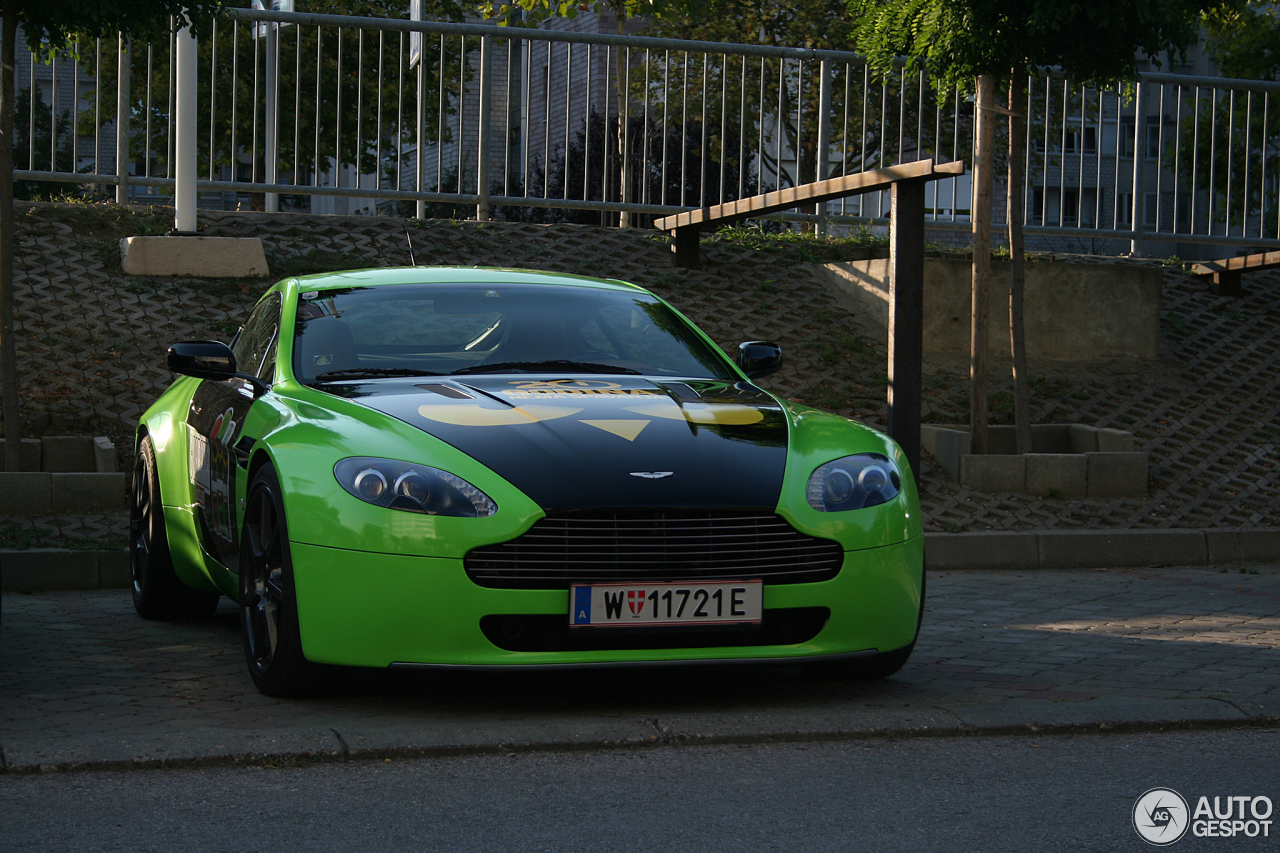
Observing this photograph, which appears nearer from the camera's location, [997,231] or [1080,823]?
[1080,823]

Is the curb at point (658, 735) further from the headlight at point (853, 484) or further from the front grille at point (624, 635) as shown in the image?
the headlight at point (853, 484)

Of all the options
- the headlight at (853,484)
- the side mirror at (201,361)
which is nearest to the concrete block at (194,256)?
the side mirror at (201,361)

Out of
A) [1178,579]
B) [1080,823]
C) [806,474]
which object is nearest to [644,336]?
[806,474]

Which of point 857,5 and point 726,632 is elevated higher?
point 857,5

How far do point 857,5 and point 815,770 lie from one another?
8.04 meters

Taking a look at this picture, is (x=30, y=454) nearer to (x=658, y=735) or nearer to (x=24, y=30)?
(x=24, y=30)

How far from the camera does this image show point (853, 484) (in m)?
4.77

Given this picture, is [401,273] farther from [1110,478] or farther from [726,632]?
[1110,478]

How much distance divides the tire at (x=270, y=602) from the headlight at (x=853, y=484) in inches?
61.0

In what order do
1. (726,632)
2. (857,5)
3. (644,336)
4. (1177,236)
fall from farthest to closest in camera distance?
(1177,236)
(857,5)
(644,336)
(726,632)

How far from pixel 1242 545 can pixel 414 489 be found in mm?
6518

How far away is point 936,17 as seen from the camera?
33.9ft

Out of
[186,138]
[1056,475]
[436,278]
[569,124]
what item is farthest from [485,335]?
[569,124]

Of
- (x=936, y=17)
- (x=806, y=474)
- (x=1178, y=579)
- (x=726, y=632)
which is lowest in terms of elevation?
(x=1178, y=579)
